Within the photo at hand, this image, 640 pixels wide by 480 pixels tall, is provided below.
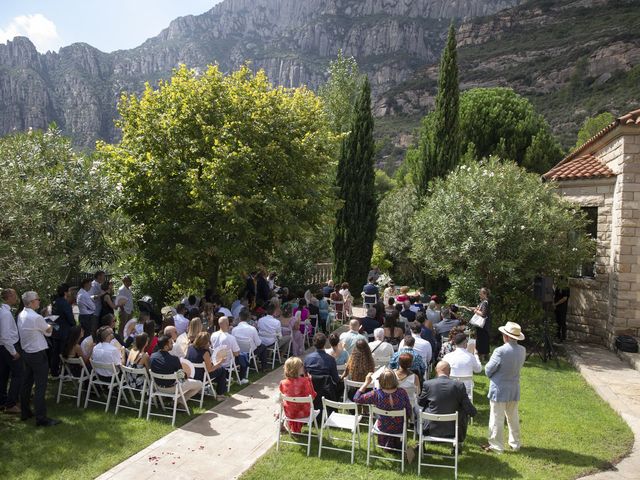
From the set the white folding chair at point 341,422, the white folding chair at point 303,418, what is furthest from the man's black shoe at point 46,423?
the white folding chair at point 341,422

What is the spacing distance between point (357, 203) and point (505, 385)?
15.2 metres

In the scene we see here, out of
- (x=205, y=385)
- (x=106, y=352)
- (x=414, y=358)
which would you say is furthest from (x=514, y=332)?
(x=106, y=352)

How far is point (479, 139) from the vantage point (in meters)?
33.1

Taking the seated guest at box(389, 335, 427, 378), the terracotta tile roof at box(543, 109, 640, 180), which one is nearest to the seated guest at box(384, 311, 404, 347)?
the seated guest at box(389, 335, 427, 378)

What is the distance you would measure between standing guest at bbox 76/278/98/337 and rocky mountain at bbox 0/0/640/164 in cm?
6965

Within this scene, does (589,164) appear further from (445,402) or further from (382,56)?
(382,56)

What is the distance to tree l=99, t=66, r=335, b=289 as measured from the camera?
12.8 metres

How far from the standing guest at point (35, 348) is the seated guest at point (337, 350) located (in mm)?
4254

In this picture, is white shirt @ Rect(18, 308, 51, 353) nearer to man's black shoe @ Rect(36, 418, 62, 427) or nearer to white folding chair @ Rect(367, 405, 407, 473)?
man's black shoe @ Rect(36, 418, 62, 427)

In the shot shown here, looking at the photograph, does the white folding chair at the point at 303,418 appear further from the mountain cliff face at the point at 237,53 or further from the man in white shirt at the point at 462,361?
the mountain cliff face at the point at 237,53

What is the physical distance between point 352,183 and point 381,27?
504 feet

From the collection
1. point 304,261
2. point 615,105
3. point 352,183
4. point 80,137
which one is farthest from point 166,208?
point 80,137

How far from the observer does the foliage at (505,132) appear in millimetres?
31703

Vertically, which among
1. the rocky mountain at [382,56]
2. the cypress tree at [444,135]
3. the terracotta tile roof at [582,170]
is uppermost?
the rocky mountain at [382,56]
